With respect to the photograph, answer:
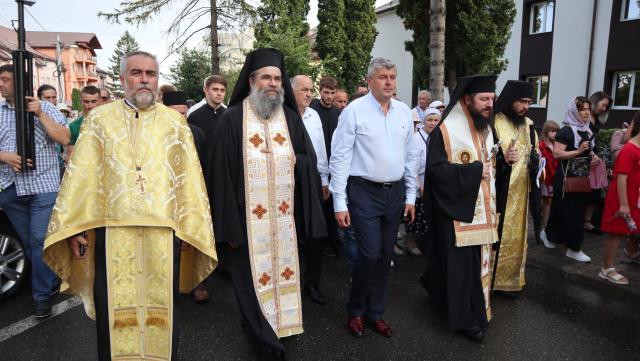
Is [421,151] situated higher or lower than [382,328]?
higher

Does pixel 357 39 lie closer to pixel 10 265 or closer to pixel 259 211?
pixel 10 265

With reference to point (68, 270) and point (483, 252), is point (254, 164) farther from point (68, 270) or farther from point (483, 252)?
point (483, 252)

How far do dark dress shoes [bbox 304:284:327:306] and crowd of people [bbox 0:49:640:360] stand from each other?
0.06 ft

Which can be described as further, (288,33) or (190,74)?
(190,74)

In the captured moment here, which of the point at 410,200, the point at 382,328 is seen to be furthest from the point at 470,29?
the point at 382,328

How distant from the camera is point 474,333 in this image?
371cm

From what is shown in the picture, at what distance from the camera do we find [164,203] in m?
2.86

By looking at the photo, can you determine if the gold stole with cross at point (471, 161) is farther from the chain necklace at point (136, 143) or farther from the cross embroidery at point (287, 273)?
the chain necklace at point (136, 143)

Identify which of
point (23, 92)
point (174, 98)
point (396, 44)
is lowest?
point (23, 92)

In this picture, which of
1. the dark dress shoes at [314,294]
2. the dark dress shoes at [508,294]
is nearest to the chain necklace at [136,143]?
the dark dress shoes at [314,294]

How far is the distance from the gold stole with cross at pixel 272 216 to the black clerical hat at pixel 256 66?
0.30ft

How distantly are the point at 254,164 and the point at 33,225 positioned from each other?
220 centimetres

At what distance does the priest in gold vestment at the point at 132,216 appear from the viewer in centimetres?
282

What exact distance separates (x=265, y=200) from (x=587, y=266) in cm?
398
